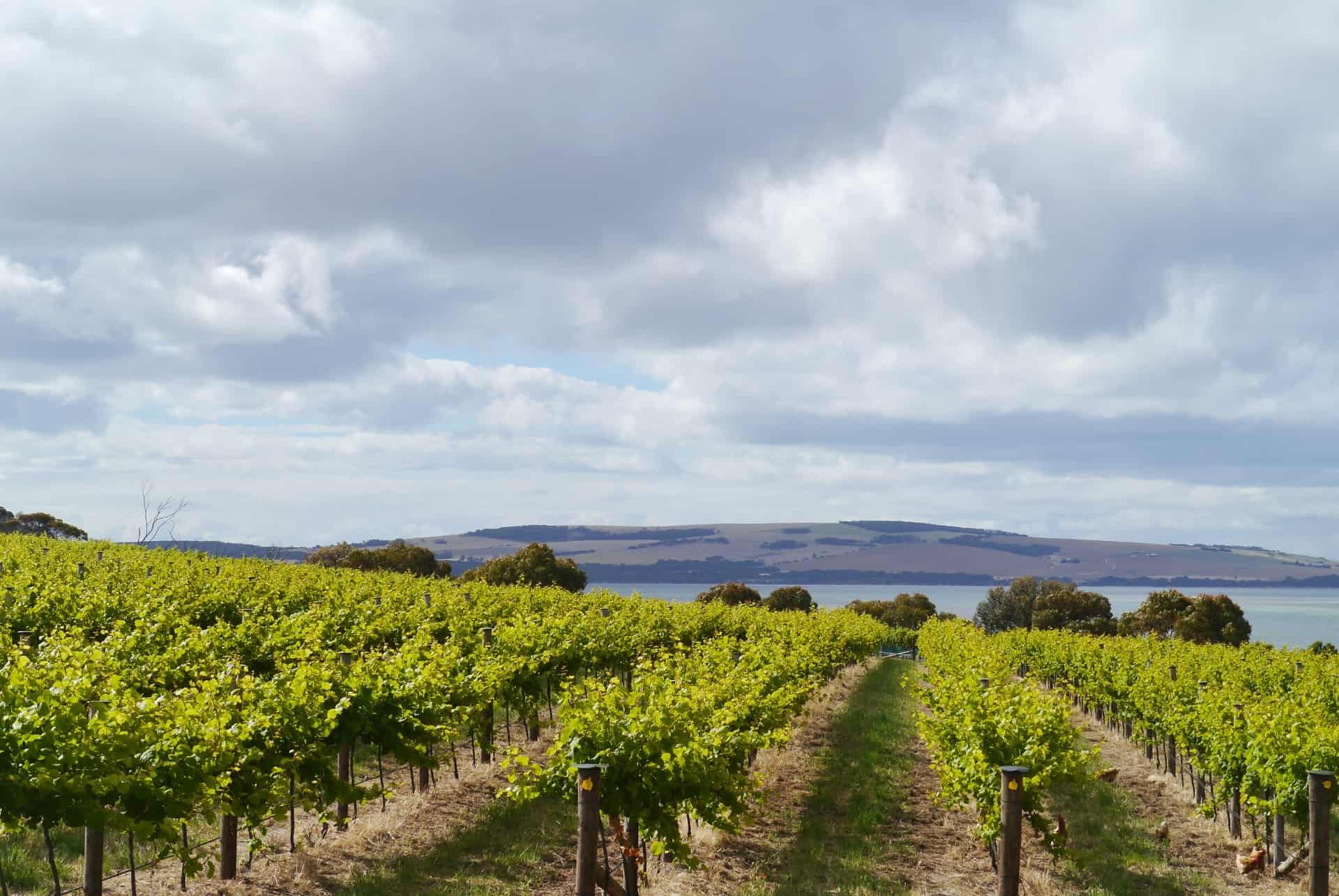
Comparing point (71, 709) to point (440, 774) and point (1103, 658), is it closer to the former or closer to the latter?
point (440, 774)

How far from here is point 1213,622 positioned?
6053cm

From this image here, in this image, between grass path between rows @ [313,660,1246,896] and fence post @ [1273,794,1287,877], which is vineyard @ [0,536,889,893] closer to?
grass path between rows @ [313,660,1246,896]

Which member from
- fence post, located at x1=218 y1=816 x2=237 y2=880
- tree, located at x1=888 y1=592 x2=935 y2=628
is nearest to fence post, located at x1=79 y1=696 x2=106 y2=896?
fence post, located at x1=218 y1=816 x2=237 y2=880

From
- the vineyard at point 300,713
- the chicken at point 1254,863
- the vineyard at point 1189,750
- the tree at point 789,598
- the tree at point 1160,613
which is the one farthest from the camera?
the tree at point 789,598

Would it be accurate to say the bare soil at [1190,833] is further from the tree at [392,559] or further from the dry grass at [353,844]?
the tree at [392,559]

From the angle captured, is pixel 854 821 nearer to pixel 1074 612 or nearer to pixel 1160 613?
pixel 1160 613

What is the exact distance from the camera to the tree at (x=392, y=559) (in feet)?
182

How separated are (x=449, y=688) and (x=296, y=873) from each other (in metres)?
2.52

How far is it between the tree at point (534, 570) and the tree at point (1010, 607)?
141ft

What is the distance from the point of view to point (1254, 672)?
21031 mm

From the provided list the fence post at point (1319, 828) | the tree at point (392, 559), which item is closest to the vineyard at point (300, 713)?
the fence post at point (1319, 828)

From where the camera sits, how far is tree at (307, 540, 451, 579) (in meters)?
55.6

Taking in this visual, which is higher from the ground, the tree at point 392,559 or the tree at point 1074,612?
the tree at point 392,559

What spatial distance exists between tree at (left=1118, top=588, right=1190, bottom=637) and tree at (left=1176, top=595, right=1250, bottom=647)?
87cm
